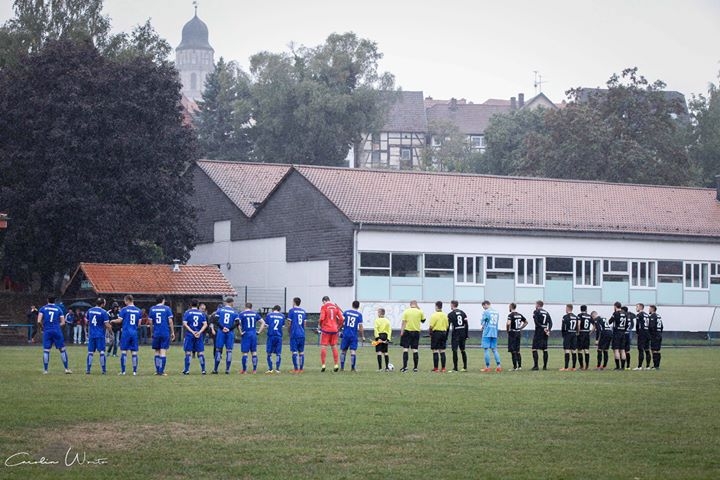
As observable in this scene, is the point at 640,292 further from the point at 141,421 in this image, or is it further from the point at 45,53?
the point at 141,421

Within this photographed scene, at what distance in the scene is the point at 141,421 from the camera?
68.3ft

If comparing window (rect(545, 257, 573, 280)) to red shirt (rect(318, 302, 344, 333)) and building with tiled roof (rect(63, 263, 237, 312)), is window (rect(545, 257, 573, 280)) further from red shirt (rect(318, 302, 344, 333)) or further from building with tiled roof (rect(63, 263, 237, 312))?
red shirt (rect(318, 302, 344, 333))

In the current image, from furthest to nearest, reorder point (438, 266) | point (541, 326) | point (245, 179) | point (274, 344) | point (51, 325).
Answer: point (245, 179), point (438, 266), point (541, 326), point (274, 344), point (51, 325)

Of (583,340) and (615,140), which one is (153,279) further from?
(615,140)

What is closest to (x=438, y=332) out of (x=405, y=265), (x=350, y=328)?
(x=350, y=328)

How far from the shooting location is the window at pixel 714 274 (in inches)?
2835

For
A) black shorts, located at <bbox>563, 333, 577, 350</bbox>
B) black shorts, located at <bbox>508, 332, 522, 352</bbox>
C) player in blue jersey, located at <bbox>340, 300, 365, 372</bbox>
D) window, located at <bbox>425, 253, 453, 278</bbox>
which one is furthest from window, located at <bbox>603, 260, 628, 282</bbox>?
player in blue jersey, located at <bbox>340, 300, 365, 372</bbox>

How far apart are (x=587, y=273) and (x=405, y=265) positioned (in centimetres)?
1051

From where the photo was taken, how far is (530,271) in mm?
67188

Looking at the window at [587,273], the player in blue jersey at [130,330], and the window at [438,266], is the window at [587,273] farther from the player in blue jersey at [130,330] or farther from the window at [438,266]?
the player in blue jersey at [130,330]

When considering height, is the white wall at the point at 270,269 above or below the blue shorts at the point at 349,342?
above

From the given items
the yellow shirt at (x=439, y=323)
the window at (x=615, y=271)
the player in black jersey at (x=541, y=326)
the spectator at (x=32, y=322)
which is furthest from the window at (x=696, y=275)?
the yellow shirt at (x=439, y=323)

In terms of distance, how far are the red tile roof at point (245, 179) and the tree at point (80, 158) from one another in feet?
33.5

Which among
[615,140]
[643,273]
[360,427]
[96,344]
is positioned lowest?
[360,427]
